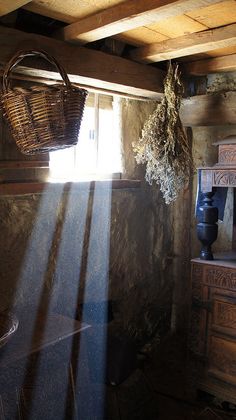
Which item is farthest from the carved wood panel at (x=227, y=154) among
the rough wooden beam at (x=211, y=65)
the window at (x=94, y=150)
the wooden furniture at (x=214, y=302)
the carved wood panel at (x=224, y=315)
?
the carved wood panel at (x=224, y=315)

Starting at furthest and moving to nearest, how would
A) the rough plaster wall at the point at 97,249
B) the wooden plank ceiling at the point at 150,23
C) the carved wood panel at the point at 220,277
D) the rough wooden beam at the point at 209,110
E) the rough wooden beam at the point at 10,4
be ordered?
the rough wooden beam at the point at 209,110
the carved wood panel at the point at 220,277
the rough plaster wall at the point at 97,249
the wooden plank ceiling at the point at 150,23
the rough wooden beam at the point at 10,4

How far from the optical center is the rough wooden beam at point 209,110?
2912 millimetres

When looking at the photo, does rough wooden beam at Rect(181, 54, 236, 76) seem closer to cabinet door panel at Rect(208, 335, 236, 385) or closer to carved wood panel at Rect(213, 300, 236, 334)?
Answer: carved wood panel at Rect(213, 300, 236, 334)

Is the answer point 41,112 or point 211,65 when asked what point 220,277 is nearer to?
point 211,65

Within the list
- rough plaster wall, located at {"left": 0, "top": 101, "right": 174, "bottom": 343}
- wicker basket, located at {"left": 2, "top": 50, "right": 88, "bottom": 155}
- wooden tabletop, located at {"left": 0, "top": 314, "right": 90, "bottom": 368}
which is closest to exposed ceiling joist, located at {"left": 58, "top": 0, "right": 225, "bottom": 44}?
wicker basket, located at {"left": 2, "top": 50, "right": 88, "bottom": 155}

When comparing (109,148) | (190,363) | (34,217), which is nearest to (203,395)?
(190,363)

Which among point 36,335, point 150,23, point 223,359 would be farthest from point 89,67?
point 223,359

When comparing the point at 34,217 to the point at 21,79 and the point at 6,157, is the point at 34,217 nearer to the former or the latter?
the point at 6,157

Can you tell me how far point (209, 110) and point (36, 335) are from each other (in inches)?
77.7

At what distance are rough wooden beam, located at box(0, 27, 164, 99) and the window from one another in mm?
224

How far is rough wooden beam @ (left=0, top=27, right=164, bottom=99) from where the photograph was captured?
1.99 m

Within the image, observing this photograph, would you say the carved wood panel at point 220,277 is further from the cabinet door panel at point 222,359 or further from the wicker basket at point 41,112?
the wicker basket at point 41,112

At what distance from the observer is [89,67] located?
232cm

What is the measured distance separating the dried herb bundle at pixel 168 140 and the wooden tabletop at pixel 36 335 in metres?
1.24
